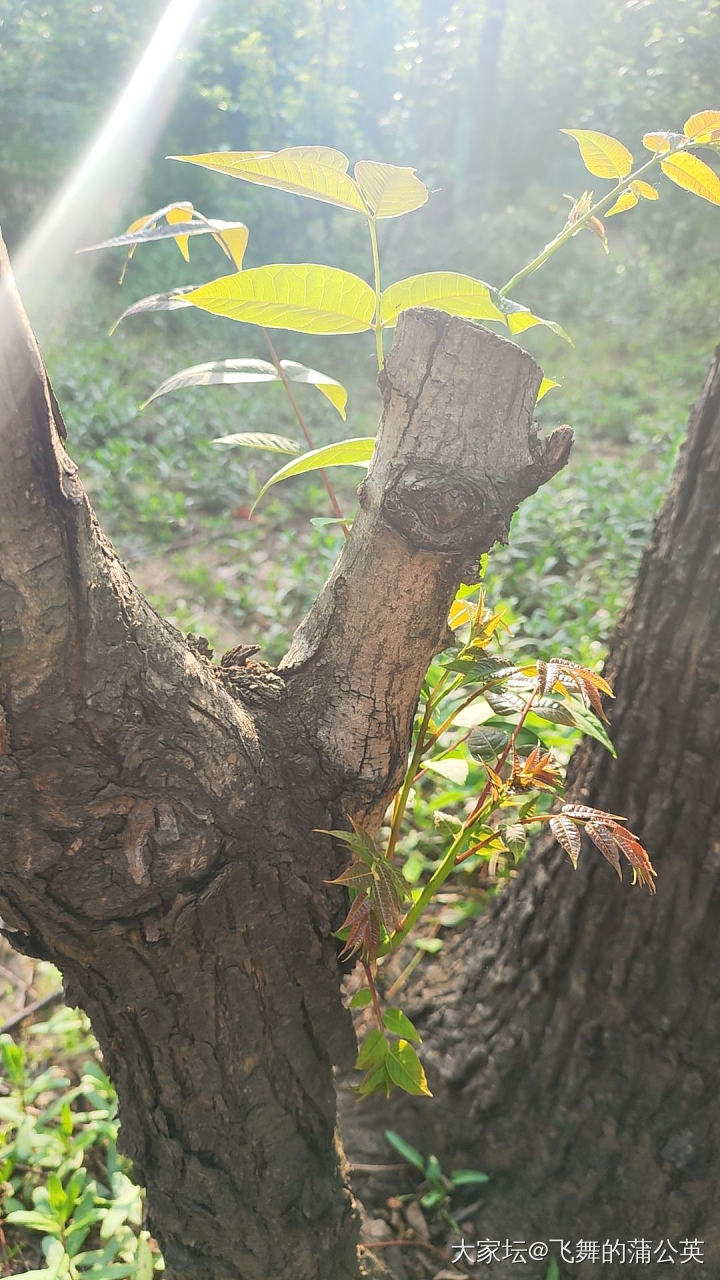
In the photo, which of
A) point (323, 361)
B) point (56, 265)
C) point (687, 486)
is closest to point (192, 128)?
point (56, 265)

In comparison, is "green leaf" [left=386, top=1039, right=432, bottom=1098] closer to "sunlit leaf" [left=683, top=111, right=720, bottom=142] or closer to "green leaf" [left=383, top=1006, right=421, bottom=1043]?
"green leaf" [left=383, top=1006, right=421, bottom=1043]

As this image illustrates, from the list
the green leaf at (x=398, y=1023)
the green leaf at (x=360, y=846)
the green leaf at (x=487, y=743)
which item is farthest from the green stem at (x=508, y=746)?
the green leaf at (x=398, y=1023)

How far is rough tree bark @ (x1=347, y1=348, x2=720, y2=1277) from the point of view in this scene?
134 centimetres

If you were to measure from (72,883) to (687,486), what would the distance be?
1.07 m

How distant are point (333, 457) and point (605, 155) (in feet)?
1.32

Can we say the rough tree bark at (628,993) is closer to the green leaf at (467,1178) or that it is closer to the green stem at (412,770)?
the green leaf at (467,1178)

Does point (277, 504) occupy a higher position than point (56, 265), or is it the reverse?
point (56, 265)

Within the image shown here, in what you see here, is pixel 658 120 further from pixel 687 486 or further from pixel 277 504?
pixel 687 486

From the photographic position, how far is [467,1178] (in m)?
1.62

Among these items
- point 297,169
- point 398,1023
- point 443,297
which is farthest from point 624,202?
point 398,1023

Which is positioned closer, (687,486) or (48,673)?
(48,673)

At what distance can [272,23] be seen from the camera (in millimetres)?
7785

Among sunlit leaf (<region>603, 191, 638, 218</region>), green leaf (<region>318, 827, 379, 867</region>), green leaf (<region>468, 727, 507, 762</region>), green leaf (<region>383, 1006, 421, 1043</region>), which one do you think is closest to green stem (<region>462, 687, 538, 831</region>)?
green leaf (<region>468, 727, 507, 762</region>)

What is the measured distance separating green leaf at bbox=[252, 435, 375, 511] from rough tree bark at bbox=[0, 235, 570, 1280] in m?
0.08
